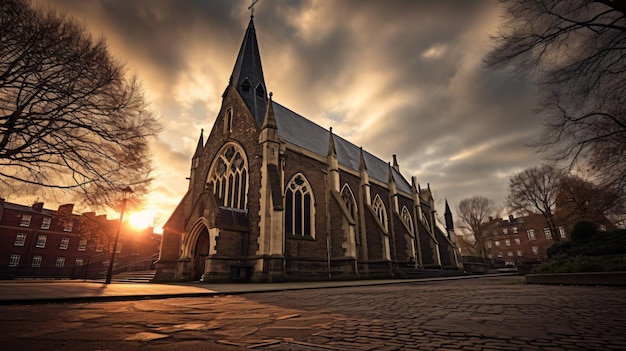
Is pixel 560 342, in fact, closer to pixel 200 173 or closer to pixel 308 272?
pixel 308 272

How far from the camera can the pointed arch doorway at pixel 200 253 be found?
57.1 ft

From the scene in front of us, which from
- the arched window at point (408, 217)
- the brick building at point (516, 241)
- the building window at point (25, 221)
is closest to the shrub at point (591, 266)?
the arched window at point (408, 217)

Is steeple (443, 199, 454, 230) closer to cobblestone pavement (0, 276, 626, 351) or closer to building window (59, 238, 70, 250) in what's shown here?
cobblestone pavement (0, 276, 626, 351)

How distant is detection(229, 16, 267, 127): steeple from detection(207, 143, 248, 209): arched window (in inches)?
120

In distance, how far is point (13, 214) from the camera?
36406 mm

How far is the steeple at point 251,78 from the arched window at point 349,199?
28.7ft

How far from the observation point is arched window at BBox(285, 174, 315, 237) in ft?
60.5

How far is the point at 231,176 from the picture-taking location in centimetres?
2017

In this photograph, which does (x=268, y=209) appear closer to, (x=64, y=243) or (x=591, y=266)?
(x=591, y=266)

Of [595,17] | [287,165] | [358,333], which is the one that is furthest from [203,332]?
[287,165]

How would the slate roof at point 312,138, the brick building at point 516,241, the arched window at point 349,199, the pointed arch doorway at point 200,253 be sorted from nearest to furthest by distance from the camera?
the pointed arch doorway at point 200,253 < the slate roof at point 312,138 < the arched window at point 349,199 < the brick building at point 516,241

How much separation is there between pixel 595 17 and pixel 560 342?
10091mm

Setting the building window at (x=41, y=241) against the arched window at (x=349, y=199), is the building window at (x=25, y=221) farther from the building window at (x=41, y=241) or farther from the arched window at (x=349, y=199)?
the arched window at (x=349, y=199)

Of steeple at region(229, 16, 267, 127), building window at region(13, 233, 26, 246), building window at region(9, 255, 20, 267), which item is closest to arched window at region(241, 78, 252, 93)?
steeple at region(229, 16, 267, 127)
